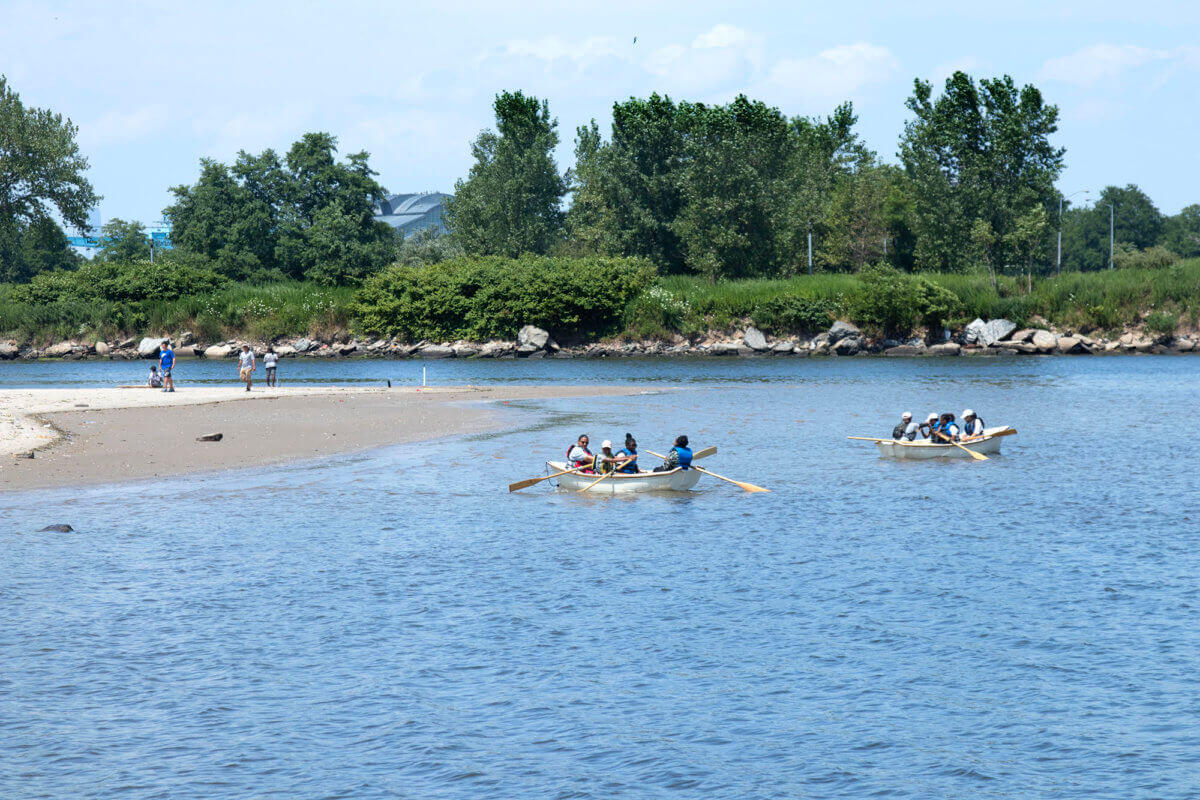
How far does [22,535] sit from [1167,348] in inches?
3681

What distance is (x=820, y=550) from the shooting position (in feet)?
77.5

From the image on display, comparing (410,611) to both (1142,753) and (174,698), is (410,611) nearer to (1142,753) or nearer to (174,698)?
(174,698)

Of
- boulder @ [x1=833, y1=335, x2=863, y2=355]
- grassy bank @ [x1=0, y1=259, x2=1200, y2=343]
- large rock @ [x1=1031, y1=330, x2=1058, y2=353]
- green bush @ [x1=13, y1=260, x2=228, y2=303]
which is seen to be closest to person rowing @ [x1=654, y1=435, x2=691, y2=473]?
grassy bank @ [x1=0, y1=259, x2=1200, y2=343]

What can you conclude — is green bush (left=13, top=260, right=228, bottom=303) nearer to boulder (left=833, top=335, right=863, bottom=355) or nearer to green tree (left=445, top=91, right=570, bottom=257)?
green tree (left=445, top=91, right=570, bottom=257)

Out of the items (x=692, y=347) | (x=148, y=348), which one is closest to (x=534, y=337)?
(x=692, y=347)

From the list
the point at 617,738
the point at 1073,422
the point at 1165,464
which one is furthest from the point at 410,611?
the point at 1073,422

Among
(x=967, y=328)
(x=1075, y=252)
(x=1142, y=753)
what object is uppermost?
(x=1075, y=252)

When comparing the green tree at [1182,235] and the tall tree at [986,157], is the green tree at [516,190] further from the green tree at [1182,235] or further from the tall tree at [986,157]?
the green tree at [1182,235]

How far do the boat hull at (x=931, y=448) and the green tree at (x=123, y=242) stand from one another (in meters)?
119

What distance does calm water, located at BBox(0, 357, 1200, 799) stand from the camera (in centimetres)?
1270

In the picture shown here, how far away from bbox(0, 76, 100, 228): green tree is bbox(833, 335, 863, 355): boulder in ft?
235

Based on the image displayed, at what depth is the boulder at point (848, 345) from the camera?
3883 inches

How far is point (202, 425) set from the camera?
43.3 meters

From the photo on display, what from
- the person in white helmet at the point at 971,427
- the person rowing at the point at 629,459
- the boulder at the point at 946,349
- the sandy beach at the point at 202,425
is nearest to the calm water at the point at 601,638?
the person rowing at the point at 629,459
